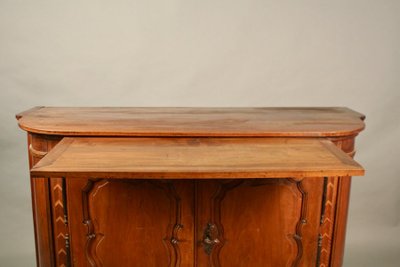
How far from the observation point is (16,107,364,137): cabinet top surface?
1.59m

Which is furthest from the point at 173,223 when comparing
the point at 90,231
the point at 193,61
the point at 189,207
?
the point at 193,61

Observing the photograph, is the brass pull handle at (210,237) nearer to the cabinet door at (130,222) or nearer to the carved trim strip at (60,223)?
the cabinet door at (130,222)

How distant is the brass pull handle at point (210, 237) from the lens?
1.62m

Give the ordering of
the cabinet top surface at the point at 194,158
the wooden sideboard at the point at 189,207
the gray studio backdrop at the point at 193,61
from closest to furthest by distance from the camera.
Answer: the cabinet top surface at the point at 194,158, the wooden sideboard at the point at 189,207, the gray studio backdrop at the point at 193,61

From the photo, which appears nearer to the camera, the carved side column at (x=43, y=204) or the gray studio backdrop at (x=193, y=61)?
the carved side column at (x=43, y=204)

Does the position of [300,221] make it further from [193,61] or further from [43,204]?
[193,61]

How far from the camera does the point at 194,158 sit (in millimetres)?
1330

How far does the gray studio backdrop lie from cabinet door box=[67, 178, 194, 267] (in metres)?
1.00

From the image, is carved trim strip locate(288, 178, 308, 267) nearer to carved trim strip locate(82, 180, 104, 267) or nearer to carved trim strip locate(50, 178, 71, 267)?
carved trim strip locate(82, 180, 104, 267)

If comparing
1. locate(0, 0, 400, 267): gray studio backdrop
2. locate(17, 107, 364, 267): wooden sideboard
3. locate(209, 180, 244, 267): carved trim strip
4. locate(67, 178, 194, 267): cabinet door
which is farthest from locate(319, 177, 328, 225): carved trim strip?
locate(0, 0, 400, 267): gray studio backdrop

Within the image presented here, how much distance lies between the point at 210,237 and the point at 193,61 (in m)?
1.18

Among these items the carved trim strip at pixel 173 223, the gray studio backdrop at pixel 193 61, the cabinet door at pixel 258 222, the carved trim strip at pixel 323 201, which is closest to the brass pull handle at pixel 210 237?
the cabinet door at pixel 258 222

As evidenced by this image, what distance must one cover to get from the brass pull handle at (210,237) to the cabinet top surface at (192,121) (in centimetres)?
37

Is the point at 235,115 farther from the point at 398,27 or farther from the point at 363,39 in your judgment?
the point at 398,27
